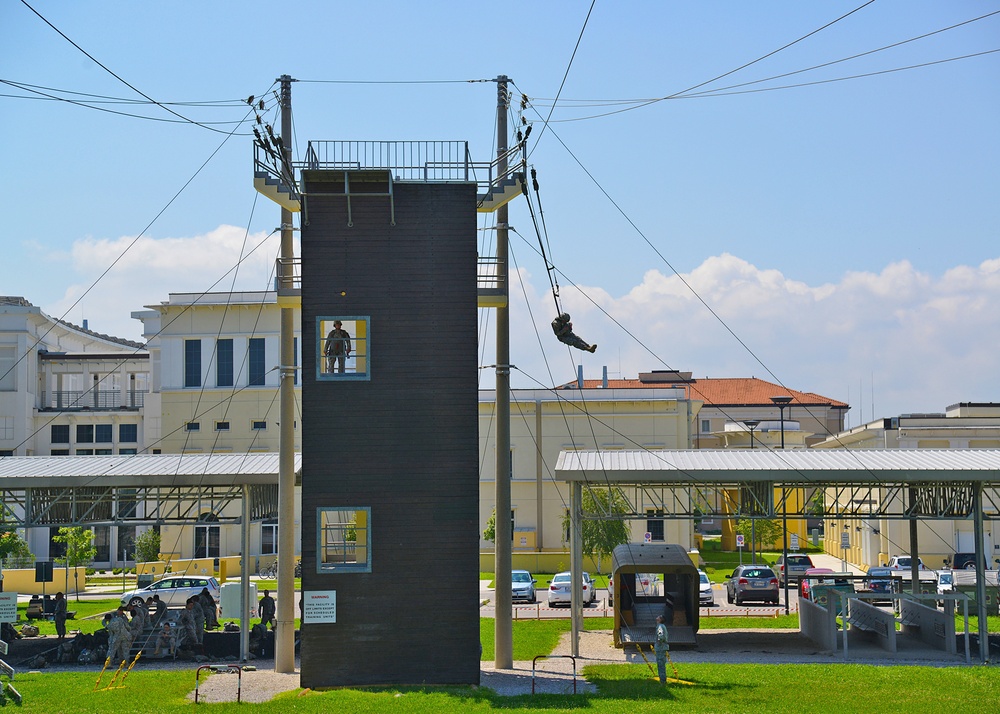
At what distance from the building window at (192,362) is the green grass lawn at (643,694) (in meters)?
34.4

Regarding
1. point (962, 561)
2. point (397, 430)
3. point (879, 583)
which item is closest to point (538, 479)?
point (879, 583)

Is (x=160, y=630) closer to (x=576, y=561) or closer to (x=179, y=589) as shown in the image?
(x=576, y=561)

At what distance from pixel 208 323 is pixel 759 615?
33.3 metres

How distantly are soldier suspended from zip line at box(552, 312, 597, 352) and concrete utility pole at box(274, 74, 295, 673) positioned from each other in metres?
5.96

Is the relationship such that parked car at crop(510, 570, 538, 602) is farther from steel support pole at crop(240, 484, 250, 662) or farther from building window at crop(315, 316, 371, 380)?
building window at crop(315, 316, 371, 380)

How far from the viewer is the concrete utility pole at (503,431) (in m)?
25.1

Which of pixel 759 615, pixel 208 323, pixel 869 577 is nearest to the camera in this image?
pixel 759 615

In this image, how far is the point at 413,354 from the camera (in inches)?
941

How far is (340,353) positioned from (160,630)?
1009 centimetres

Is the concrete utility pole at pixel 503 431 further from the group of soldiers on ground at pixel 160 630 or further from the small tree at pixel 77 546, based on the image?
the small tree at pixel 77 546

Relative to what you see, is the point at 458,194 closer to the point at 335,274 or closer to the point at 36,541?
the point at 335,274

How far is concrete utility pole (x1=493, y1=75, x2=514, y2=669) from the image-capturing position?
2514cm

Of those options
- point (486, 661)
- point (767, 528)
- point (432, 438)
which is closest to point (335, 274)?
point (432, 438)

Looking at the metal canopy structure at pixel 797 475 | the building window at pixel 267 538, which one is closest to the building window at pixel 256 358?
the building window at pixel 267 538
